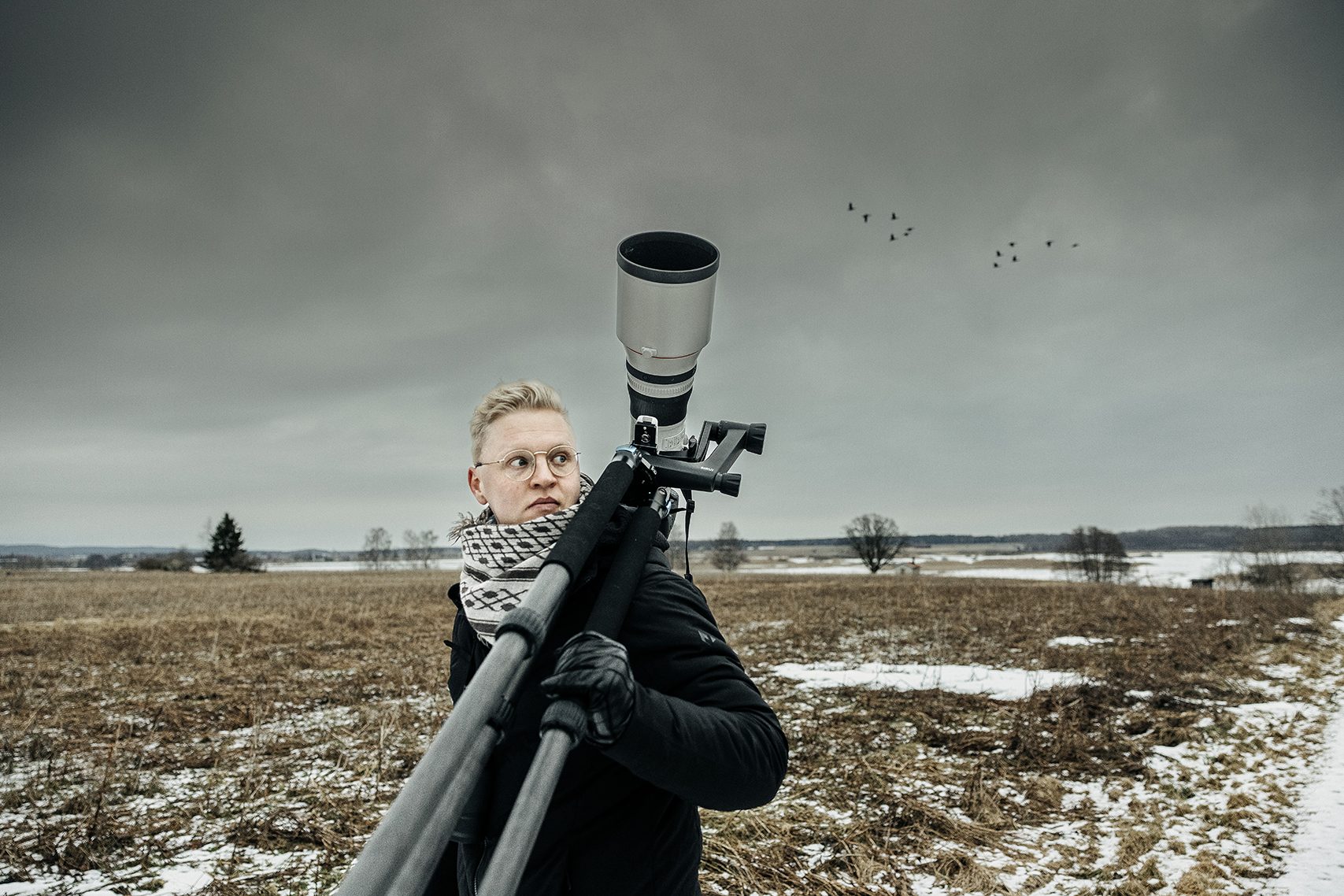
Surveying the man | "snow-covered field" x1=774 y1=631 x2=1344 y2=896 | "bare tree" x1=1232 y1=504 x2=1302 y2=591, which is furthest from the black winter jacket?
"bare tree" x1=1232 y1=504 x2=1302 y2=591

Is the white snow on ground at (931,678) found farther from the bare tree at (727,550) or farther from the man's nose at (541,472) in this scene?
the bare tree at (727,550)

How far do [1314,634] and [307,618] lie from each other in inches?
928

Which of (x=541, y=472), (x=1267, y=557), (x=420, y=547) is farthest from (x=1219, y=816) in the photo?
(x=420, y=547)

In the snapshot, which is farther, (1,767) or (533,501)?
(1,767)

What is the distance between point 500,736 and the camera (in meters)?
0.92

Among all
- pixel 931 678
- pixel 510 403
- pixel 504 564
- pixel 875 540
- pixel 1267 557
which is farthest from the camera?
pixel 875 540

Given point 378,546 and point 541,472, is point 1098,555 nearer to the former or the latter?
point 541,472

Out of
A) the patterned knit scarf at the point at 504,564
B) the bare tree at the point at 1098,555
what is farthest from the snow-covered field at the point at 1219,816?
the bare tree at the point at 1098,555

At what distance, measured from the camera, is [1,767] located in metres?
5.23

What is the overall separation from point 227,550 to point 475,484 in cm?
7734

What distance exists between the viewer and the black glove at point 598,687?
0.96m

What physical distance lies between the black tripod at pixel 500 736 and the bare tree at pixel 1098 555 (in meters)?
70.5

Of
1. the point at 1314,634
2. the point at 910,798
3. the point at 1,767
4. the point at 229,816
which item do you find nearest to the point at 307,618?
the point at 1,767

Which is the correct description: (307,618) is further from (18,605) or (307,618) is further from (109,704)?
(18,605)
